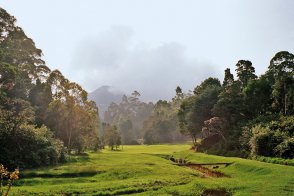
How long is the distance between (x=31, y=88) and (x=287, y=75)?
57.7 metres

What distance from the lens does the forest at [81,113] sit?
44062 millimetres

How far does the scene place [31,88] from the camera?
75.2 m

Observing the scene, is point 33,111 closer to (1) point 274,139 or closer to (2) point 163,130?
(1) point 274,139

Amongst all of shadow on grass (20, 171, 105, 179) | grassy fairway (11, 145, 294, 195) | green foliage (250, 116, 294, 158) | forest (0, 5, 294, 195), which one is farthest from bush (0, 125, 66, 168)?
green foliage (250, 116, 294, 158)

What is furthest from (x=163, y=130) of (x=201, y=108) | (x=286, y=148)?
(x=286, y=148)

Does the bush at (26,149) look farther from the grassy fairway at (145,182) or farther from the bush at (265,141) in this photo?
the bush at (265,141)

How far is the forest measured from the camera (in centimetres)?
4406

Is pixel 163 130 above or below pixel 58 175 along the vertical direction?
above

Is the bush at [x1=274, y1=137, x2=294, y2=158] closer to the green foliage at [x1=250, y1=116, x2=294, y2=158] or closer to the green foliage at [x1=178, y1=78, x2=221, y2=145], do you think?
the green foliage at [x1=250, y1=116, x2=294, y2=158]

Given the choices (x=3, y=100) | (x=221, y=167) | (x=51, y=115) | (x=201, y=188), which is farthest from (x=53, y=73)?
(x=201, y=188)

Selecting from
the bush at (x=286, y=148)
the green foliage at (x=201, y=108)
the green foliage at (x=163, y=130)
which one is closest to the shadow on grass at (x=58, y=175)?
the bush at (x=286, y=148)

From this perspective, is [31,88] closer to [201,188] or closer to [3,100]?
[3,100]

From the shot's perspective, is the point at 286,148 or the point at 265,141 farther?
the point at 265,141

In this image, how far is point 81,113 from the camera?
222 ft
